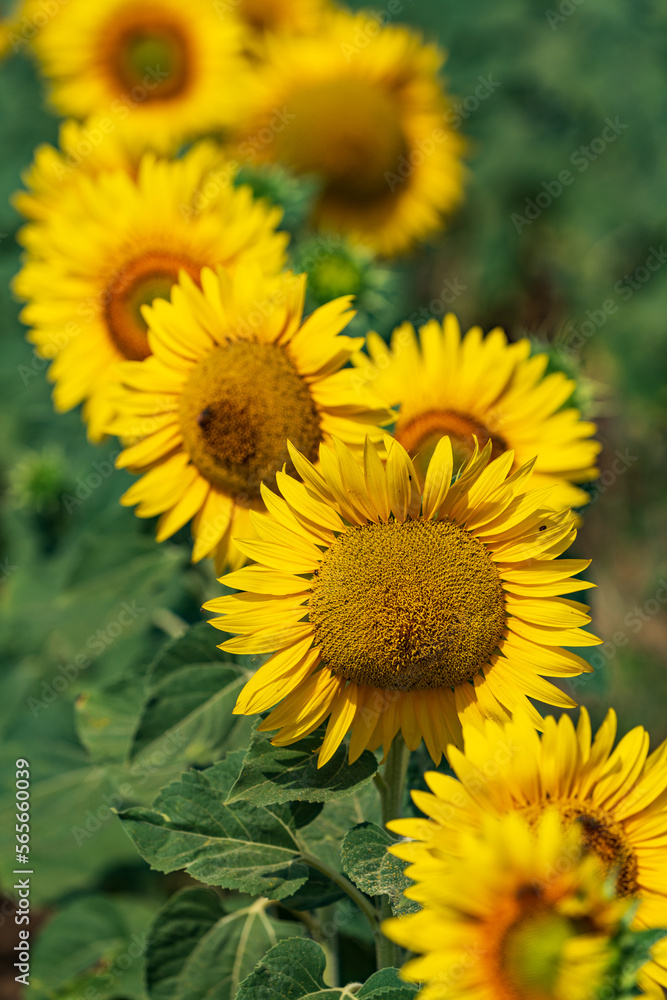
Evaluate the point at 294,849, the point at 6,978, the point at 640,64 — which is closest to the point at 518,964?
the point at 294,849

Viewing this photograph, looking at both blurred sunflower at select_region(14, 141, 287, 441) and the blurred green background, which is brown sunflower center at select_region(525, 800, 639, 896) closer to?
blurred sunflower at select_region(14, 141, 287, 441)

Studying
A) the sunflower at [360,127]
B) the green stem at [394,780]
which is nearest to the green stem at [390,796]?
the green stem at [394,780]

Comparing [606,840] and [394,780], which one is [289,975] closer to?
[394,780]

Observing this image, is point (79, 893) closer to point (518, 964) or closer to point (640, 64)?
point (518, 964)

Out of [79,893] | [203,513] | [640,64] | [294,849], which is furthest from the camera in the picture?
[640,64]

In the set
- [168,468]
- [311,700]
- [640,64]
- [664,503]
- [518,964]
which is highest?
[640,64]

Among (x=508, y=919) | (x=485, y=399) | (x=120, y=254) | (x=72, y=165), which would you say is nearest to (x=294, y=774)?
(x=508, y=919)
